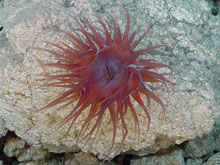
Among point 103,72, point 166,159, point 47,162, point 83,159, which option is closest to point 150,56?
point 103,72

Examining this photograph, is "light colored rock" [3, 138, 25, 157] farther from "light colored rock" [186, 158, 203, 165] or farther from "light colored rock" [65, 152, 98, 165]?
"light colored rock" [186, 158, 203, 165]

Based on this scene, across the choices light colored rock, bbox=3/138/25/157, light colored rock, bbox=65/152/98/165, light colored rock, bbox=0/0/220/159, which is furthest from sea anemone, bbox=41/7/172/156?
light colored rock, bbox=3/138/25/157

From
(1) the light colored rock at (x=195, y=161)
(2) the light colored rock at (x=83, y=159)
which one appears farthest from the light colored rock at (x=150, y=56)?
(1) the light colored rock at (x=195, y=161)

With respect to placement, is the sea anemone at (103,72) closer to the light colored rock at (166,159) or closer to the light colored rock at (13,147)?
the light colored rock at (166,159)

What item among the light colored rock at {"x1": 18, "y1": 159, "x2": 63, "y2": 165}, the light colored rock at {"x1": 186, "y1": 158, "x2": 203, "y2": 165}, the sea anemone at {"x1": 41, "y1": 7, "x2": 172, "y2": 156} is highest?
the sea anemone at {"x1": 41, "y1": 7, "x2": 172, "y2": 156}

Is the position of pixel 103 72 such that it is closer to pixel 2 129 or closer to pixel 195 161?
pixel 2 129

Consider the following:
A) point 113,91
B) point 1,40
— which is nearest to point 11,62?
point 1,40
